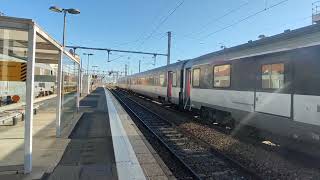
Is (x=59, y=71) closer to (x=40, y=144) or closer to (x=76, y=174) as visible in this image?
(x=40, y=144)

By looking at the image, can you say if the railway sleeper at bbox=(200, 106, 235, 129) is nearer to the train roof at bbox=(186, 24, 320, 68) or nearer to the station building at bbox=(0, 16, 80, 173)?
the train roof at bbox=(186, 24, 320, 68)

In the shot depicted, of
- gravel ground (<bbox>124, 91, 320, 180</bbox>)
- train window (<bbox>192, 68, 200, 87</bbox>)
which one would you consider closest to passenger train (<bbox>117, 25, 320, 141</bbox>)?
train window (<bbox>192, 68, 200, 87</bbox>)

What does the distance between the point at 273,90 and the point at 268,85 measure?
0.32 metres

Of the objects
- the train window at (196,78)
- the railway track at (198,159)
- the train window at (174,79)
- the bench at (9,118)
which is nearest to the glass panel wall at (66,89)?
the bench at (9,118)

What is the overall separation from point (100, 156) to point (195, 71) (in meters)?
9.69

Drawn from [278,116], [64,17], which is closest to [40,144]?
[278,116]

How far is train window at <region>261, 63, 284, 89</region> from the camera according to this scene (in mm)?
9020

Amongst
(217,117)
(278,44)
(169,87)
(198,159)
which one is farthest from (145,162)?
(169,87)

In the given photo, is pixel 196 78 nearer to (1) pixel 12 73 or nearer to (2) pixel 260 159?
(2) pixel 260 159

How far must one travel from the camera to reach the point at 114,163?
23.9 ft

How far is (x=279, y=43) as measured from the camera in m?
9.21

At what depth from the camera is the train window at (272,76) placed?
9.02 m

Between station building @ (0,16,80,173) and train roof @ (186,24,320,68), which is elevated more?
train roof @ (186,24,320,68)

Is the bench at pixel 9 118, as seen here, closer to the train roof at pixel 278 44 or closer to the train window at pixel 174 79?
the train roof at pixel 278 44
